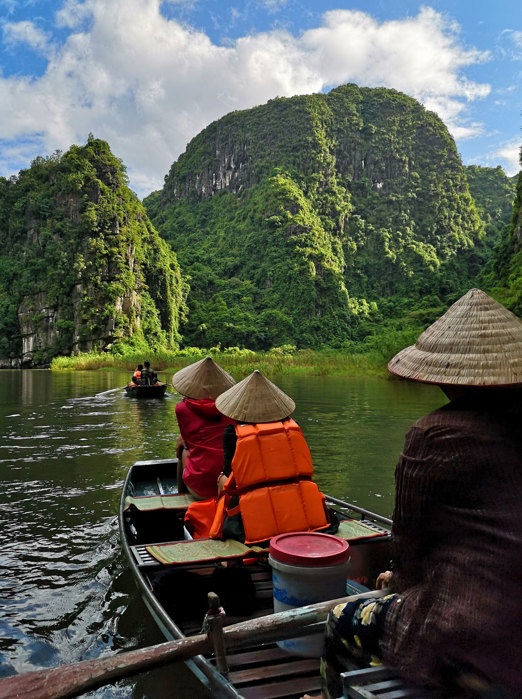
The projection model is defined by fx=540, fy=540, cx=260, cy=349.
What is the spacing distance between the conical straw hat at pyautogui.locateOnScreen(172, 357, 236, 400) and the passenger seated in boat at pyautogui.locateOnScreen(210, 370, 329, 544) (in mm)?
1076

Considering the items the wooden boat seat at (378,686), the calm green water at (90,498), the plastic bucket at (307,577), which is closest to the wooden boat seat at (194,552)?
the calm green water at (90,498)

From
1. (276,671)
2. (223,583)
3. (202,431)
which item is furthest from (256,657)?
(202,431)

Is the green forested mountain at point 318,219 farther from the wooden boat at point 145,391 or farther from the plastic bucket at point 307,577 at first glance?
the plastic bucket at point 307,577

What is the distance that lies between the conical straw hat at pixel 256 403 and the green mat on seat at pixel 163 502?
1085mm

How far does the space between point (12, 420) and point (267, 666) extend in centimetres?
1066

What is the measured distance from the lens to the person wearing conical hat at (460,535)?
124 centimetres

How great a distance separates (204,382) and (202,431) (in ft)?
1.36

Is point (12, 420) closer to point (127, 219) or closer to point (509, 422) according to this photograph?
point (509, 422)

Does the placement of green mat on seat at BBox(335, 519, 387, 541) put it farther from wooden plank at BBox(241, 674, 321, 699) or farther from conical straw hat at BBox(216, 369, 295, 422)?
wooden plank at BBox(241, 674, 321, 699)

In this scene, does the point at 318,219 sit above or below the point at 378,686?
above

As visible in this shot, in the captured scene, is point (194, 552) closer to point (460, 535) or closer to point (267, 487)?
point (267, 487)

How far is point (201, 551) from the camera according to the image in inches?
114

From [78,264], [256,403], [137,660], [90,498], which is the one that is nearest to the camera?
[137,660]

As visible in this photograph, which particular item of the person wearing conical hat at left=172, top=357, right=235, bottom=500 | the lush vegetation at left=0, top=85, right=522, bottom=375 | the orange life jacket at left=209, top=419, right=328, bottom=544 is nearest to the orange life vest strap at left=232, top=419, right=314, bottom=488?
the orange life jacket at left=209, top=419, right=328, bottom=544
